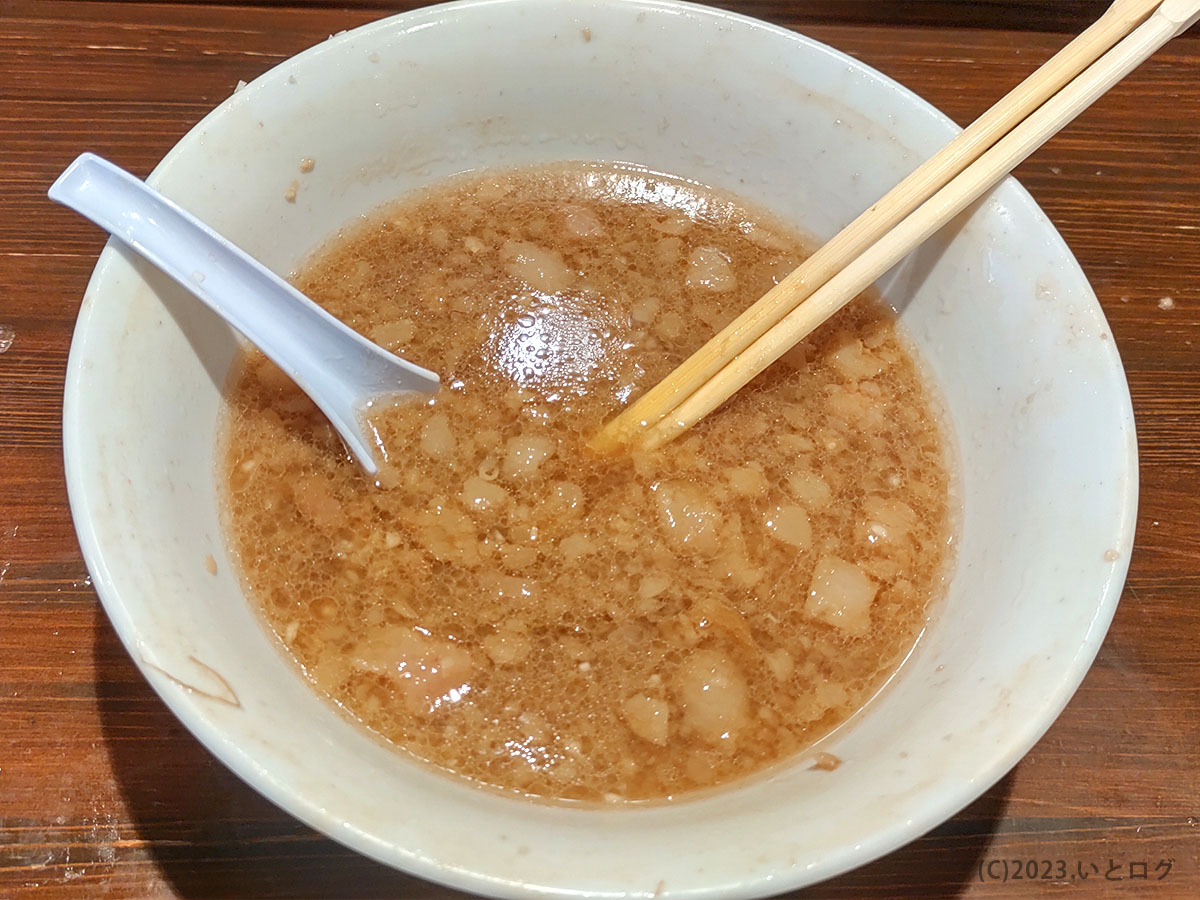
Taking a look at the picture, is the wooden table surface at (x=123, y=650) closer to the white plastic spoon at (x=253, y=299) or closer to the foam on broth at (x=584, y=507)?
the foam on broth at (x=584, y=507)

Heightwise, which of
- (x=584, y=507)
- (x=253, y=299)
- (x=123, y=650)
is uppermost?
(x=253, y=299)

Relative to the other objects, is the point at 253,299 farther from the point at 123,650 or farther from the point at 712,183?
the point at 712,183

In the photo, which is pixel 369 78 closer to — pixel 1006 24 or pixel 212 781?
pixel 212 781

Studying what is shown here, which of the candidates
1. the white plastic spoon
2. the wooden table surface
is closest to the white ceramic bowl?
the white plastic spoon

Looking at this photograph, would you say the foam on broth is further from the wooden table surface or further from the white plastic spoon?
the wooden table surface

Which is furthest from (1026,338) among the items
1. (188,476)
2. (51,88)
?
(51,88)

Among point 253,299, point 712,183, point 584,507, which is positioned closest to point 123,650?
A: point 253,299
